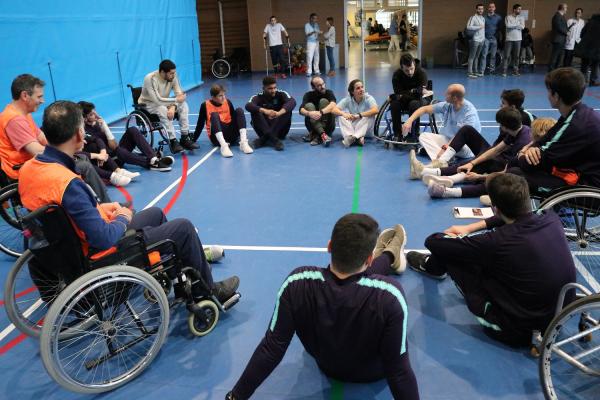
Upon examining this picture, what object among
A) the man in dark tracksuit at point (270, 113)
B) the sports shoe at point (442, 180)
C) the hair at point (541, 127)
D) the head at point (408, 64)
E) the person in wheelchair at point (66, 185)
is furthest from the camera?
the man in dark tracksuit at point (270, 113)

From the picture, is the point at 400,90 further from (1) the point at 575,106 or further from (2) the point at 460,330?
Answer: (2) the point at 460,330

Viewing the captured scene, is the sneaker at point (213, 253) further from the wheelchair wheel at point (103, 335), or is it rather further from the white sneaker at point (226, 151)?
the white sneaker at point (226, 151)

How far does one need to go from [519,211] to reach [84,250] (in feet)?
7.37

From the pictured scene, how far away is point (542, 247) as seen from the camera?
2430mm

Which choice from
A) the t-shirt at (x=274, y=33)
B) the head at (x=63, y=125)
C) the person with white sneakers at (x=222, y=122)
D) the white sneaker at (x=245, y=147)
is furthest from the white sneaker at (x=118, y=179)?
the t-shirt at (x=274, y=33)

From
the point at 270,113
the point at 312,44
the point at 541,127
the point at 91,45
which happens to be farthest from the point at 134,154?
the point at 312,44

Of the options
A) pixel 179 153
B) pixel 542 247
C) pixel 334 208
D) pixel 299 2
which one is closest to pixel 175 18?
pixel 299 2

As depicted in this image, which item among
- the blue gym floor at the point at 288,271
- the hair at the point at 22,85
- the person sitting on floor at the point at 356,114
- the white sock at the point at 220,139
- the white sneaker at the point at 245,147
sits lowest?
the blue gym floor at the point at 288,271

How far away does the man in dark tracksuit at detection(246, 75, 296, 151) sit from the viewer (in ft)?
22.2

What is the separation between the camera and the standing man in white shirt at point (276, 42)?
13.2 meters

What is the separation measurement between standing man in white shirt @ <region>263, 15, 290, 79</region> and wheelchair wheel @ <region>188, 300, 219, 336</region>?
1139 cm

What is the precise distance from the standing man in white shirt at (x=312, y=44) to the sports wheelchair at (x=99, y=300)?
11.4 meters

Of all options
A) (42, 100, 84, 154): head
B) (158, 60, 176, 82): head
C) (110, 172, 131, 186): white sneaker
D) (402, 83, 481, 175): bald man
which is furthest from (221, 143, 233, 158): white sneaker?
(42, 100, 84, 154): head

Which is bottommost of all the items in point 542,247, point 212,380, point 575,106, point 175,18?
point 212,380
